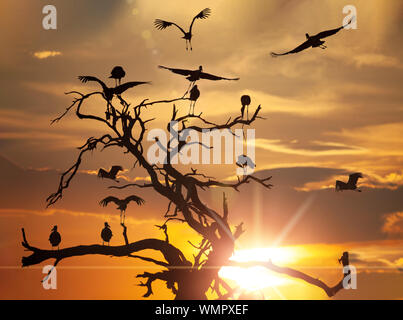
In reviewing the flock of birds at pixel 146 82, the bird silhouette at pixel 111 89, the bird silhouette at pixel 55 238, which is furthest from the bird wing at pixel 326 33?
the bird silhouette at pixel 55 238

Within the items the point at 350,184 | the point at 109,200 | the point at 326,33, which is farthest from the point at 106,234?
the point at 326,33

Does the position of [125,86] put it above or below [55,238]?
above

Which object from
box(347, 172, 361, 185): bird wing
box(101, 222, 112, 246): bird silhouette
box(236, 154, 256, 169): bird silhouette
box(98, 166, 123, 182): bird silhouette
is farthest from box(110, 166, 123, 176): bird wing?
box(347, 172, 361, 185): bird wing

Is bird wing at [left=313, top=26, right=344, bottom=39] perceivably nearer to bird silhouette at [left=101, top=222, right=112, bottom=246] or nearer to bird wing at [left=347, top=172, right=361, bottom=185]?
bird wing at [left=347, top=172, right=361, bottom=185]

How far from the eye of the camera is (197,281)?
1742 centimetres

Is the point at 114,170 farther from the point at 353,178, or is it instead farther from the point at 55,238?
the point at 353,178

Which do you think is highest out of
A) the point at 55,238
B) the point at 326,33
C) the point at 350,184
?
the point at 326,33

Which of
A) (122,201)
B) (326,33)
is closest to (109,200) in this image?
(122,201)

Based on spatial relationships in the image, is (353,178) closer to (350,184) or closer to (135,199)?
(350,184)

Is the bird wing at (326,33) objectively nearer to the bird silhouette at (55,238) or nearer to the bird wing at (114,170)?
the bird wing at (114,170)

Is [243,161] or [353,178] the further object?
[353,178]

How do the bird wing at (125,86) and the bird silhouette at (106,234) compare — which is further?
the bird silhouette at (106,234)
